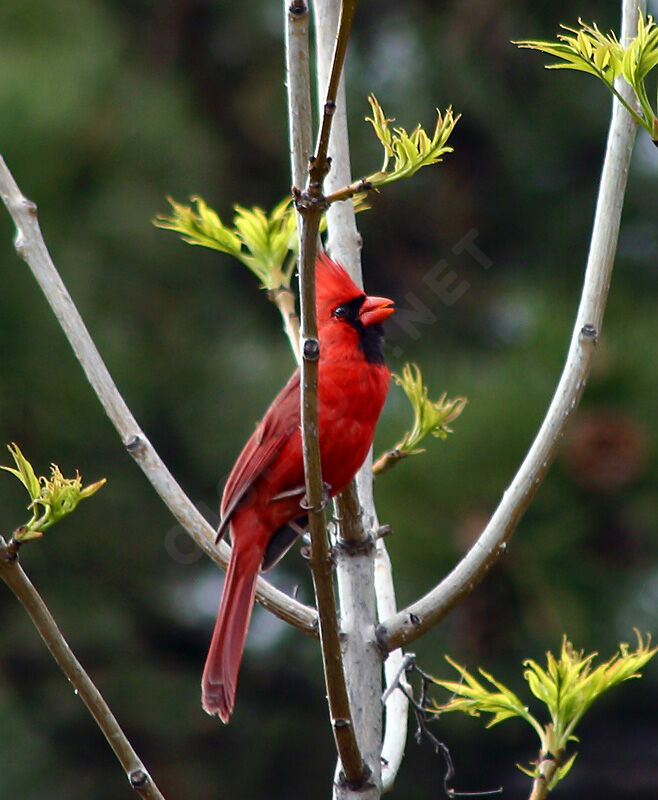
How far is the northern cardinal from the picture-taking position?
2234mm

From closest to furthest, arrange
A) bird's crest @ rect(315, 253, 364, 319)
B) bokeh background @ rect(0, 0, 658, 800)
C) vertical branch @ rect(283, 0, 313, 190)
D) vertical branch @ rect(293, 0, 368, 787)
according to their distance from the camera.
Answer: vertical branch @ rect(293, 0, 368, 787) < vertical branch @ rect(283, 0, 313, 190) < bird's crest @ rect(315, 253, 364, 319) < bokeh background @ rect(0, 0, 658, 800)

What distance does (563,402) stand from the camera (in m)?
1.80

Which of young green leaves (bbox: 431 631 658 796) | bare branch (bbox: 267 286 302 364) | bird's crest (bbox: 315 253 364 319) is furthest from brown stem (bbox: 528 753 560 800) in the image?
bird's crest (bbox: 315 253 364 319)

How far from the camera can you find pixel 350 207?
2.20 metres

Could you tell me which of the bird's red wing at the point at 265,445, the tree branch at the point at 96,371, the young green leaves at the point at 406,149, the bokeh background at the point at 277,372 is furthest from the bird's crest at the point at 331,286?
the bokeh background at the point at 277,372

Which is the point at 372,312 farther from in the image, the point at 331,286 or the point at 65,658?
the point at 65,658

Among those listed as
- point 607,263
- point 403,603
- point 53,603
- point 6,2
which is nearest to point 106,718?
point 607,263

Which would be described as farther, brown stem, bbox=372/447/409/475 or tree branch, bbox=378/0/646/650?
brown stem, bbox=372/447/409/475

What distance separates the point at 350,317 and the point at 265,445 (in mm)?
319

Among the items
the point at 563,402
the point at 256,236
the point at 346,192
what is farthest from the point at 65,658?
the point at 256,236

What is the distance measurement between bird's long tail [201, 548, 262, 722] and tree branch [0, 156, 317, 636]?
179 millimetres

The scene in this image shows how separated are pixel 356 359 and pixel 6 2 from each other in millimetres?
3193

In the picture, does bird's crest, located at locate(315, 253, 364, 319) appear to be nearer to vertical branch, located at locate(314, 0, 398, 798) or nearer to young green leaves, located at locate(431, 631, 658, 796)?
vertical branch, located at locate(314, 0, 398, 798)

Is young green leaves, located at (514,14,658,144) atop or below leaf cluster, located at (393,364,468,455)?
atop
